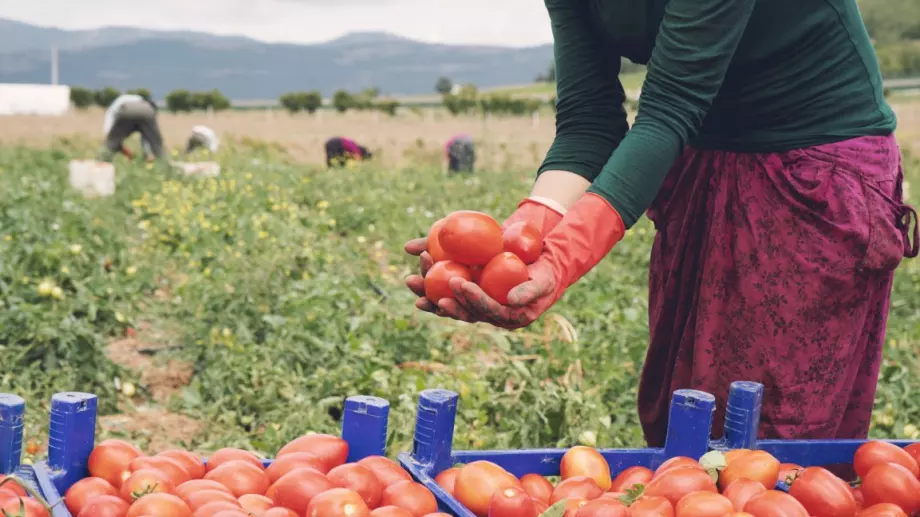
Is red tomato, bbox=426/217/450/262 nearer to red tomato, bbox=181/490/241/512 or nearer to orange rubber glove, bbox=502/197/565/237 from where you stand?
orange rubber glove, bbox=502/197/565/237

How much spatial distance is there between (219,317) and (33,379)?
2.87 ft

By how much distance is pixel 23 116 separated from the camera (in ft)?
90.7

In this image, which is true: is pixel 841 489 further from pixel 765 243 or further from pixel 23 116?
pixel 23 116

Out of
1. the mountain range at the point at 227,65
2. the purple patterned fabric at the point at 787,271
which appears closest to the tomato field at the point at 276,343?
the purple patterned fabric at the point at 787,271

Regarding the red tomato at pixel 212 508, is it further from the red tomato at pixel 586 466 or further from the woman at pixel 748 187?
the red tomato at pixel 586 466

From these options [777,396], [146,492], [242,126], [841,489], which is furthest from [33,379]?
[242,126]

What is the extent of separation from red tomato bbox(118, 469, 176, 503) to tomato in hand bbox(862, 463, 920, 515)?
1.12 m

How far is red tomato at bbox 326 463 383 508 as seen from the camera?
1546 millimetres

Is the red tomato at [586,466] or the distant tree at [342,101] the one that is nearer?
the red tomato at [586,466]

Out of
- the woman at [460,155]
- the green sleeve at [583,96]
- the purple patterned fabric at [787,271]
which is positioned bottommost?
the woman at [460,155]

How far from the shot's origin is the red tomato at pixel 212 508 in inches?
55.7

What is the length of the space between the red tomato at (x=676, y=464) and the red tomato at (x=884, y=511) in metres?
0.26

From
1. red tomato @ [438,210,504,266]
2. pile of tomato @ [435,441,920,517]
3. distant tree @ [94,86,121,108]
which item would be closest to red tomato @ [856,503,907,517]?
pile of tomato @ [435,441,920,517]

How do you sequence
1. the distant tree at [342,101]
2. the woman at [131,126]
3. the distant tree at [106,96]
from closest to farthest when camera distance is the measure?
the woman at [131,126], the distant tree at [106,96], the distant tree at [342,101]
